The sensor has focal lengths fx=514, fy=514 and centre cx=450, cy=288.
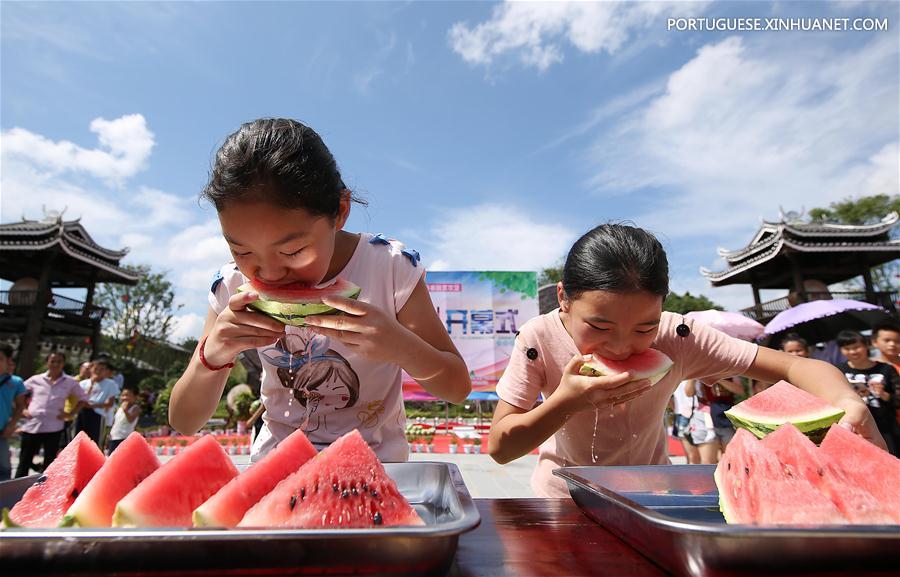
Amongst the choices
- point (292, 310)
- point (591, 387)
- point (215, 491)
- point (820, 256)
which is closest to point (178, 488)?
point (215, 491)

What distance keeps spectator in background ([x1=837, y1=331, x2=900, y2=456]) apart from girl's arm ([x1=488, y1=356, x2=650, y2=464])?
16.7 feet

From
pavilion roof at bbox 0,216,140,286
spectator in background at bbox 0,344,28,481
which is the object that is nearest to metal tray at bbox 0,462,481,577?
spectator in background at bbox 0,344,28,481

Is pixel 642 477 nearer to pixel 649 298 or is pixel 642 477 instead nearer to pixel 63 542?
pixel 649 298

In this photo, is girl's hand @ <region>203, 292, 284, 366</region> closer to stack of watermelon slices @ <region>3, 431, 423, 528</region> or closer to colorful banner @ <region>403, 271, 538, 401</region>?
stack of watermelon slices @ <region>3, 431, 423, 528</region>

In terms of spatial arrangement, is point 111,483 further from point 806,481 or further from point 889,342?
point 889,342

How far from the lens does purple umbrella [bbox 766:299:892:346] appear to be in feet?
41.2

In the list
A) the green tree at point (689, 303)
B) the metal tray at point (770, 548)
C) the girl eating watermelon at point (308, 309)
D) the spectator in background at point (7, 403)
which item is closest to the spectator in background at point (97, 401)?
the spectator in background at point (7, 403)

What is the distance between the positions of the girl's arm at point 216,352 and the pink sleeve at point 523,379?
3.08 feet

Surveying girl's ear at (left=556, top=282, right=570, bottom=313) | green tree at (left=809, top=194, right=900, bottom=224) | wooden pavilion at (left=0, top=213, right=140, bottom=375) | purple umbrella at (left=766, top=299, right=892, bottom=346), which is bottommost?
girl's ear at (left=556, top=282, right=570, bottom=313)

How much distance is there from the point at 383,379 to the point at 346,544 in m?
1.11

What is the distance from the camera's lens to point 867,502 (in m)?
0.98

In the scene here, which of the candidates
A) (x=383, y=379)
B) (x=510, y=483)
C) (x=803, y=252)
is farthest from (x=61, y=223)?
(x=803, y=252)

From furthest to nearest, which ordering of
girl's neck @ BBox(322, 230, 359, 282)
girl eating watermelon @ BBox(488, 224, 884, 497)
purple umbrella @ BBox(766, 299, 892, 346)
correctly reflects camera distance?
purple umbrella @ BBox(766, 299, 892, 346) → girl's neck @ BBox(322, 230, 359, 282) → girl eating watermelon @ BBox(488, 224, 884, 497)

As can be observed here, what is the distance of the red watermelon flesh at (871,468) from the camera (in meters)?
1.06
